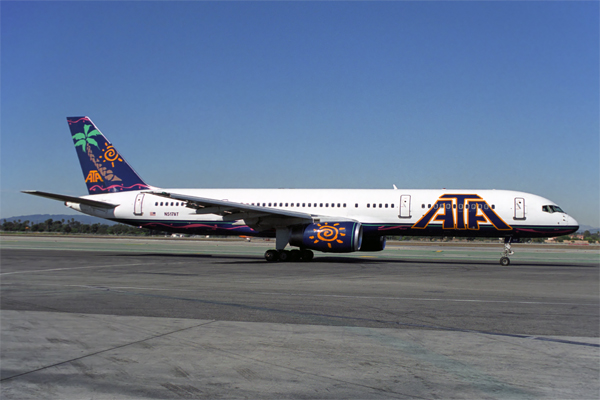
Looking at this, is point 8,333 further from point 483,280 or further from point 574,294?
point 483,280

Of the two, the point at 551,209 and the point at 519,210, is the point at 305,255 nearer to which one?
the point at 519,210

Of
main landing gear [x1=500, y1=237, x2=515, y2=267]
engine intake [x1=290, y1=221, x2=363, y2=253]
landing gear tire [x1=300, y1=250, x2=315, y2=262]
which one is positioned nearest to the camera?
engine intake [x1=290, y1=221, x2=363, y2=253]

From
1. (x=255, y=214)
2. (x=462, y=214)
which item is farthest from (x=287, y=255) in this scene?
(x=462, y=214)

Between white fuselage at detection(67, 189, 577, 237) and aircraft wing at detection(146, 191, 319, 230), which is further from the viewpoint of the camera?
white fuselage at detection(67, 189, 577, 237)

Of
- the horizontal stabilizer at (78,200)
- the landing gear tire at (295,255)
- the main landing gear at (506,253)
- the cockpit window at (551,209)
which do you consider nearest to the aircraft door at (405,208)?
the main landing gear at (506,253)

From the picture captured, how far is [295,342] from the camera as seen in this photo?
686cm

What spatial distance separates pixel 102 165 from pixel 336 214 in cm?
1396

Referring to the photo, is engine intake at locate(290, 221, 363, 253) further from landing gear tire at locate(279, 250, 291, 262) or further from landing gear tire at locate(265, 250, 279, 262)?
landing gear tire at locate(265, 250, 279, 262)

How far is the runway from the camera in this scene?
5.06 metres

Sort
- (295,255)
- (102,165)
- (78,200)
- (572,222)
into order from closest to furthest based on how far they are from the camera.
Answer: (572,222) < (295,255) < (78,200) < (102,165)

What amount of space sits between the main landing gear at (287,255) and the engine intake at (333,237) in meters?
1.50

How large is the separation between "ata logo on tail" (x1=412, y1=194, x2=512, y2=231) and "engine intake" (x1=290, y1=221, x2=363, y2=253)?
3.71 metres

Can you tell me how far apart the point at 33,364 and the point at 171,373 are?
1654 mm

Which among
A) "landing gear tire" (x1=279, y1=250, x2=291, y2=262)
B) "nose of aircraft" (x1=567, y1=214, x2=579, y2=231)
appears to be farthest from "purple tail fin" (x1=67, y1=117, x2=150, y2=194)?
"nose of aircraft" (x1=567, y1=214, x2=579, y2=231)
